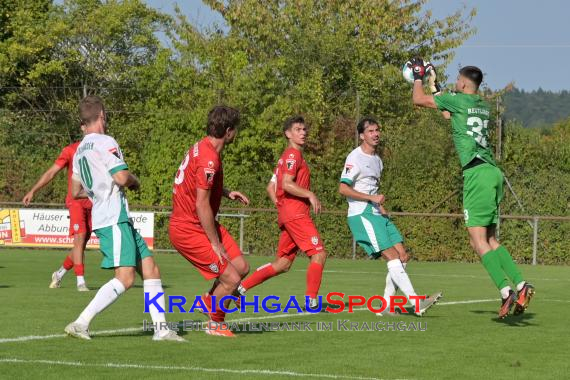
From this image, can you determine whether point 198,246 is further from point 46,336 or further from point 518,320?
point 518,320

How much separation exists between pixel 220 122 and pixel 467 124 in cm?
288

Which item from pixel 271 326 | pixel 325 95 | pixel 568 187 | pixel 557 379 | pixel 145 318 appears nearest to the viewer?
pixel 557 379

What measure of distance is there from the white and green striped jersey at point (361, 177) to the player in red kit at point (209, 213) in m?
2.68

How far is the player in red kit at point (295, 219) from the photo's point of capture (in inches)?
468

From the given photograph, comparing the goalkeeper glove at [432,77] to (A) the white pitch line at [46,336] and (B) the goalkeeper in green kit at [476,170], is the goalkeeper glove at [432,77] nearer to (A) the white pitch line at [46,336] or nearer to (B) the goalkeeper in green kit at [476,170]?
(B) the goalkeeper in green kit at [476,170]

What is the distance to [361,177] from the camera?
39.3 ft

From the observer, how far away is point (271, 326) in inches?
408

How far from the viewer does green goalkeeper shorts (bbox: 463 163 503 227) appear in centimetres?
1073

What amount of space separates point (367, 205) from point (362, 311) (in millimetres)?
1182

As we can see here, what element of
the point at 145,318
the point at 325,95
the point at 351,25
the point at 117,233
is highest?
the point at 351,25

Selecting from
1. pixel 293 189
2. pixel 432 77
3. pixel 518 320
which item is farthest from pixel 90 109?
pixel 518 320

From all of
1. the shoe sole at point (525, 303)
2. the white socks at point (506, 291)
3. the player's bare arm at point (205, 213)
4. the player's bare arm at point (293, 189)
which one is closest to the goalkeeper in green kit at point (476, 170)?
the white socks at point (506, 291)

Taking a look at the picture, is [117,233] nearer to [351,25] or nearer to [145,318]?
[145,318]

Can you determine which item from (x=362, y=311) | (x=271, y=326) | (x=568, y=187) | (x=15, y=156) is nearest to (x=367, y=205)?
(x=362, y=311)
